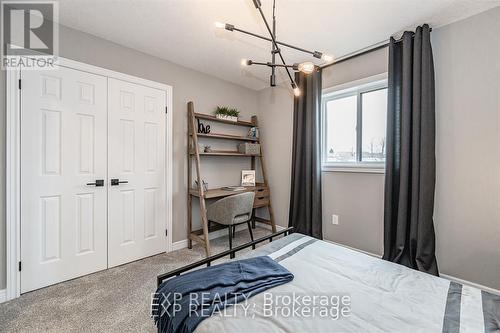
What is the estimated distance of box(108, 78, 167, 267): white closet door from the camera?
8.21 feet

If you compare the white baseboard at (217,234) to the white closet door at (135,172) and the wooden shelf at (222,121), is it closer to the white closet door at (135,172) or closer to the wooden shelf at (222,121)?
the white closet door at (135,172)

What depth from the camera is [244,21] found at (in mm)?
2125

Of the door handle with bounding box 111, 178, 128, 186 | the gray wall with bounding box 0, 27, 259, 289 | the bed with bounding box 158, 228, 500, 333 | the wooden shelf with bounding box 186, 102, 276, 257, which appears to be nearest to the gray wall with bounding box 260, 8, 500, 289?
the bed with bounding box 158, 228, 500, 333

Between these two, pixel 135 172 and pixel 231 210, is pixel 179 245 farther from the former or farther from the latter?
pixel 135 172

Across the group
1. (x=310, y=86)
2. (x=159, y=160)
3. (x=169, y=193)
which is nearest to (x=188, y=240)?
(x=169, y=193)

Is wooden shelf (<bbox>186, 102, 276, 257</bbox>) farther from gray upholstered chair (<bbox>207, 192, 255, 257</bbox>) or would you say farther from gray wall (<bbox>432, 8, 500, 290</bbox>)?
gray wall (<bbox>432, 8, 500, 290</bbox>)

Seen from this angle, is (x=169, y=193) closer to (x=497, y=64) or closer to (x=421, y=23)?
(x=421, y=23)

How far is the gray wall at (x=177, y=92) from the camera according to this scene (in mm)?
2232

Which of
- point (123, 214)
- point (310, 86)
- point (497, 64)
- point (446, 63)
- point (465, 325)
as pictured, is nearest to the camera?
point (465, 325)

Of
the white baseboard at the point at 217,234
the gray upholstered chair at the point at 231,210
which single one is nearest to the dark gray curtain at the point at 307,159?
the white baseboard at the point at 217,234

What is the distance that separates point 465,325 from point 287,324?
2.37 feet

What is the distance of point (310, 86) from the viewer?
10.2 ft

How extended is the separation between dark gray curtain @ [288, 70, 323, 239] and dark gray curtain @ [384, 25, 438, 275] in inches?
33.7

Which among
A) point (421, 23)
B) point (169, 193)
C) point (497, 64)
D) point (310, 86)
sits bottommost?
point (169, 193)
